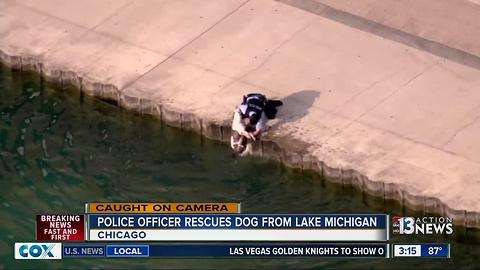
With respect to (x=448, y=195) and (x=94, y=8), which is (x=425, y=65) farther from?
(x=94, y=8)

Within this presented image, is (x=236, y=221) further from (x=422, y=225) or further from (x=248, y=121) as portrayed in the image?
(x=422, y=225)

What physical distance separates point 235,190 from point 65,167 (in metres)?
3.52

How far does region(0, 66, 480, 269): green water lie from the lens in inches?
1790

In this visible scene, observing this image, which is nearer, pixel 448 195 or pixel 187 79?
pixel 448 195

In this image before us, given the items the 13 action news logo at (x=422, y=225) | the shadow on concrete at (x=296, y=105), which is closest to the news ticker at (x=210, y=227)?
the 13 action news logo at (x=422, y=225)

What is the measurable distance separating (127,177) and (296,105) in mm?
3723

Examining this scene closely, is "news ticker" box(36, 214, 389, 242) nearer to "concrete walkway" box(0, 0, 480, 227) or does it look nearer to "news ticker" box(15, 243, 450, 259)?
"news ticker" box(15, 243, 450, 259)

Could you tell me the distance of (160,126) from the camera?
160 feet

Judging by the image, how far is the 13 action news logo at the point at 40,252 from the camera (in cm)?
4534

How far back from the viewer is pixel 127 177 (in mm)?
47594

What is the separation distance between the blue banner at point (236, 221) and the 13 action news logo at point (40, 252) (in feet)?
2.68

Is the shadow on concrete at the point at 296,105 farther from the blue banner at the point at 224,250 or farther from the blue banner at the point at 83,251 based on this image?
the blue banner at the point at 83,251

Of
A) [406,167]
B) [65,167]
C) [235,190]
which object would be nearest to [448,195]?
[406,167]

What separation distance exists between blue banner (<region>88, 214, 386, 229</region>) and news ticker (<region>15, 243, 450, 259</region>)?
385 mm
